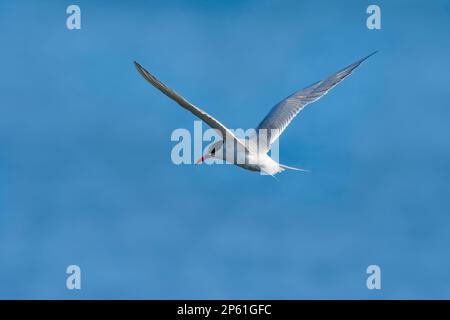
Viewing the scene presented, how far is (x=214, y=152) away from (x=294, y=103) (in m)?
1.84

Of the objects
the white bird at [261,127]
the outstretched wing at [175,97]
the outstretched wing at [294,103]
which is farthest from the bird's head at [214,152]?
the outstretched wing at [294,103]

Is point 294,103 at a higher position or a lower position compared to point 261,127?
higher

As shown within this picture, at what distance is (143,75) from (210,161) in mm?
1659

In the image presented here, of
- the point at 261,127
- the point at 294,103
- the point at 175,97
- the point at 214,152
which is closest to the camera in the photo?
the point at 175,97

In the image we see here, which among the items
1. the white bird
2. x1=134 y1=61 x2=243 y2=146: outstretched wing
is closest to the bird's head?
the white bird

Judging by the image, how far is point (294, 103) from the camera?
36.8 feet

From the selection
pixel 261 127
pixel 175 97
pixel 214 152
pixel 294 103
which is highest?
pixel 294 103

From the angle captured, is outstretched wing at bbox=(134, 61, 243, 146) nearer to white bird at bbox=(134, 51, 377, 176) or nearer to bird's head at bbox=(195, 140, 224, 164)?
white bird at bbox=(134, 51, 377, 176)

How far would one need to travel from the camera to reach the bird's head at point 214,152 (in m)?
9.65

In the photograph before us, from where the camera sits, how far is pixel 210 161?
32.2 feet

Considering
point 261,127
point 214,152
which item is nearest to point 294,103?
point 261,127

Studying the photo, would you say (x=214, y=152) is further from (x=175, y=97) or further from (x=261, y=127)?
(x=175, y=97)

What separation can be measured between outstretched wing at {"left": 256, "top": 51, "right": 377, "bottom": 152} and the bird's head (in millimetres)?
1028
